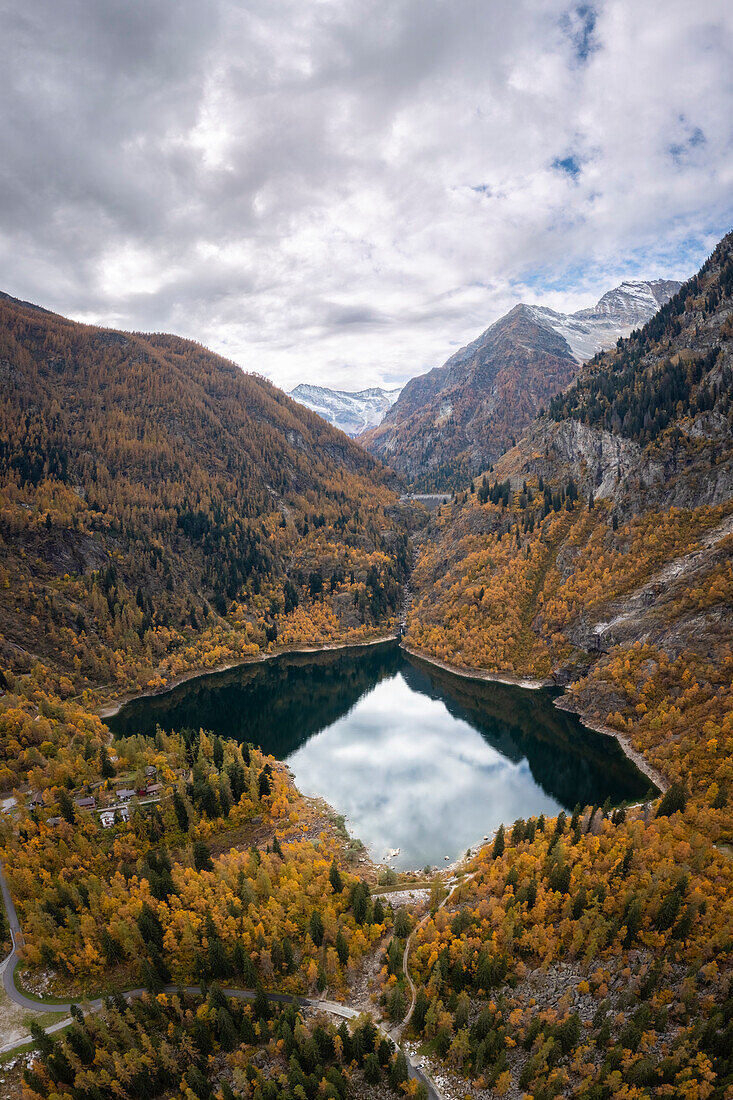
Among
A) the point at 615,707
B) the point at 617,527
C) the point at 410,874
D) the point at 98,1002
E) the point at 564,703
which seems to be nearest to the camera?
the point at 98,1002

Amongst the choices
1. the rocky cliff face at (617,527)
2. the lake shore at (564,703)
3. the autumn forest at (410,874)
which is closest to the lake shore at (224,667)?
→ the autumn forest at (410,874)

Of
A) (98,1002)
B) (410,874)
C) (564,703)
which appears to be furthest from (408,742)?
(98,1002)

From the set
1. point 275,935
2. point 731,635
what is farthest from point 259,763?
point 731,635

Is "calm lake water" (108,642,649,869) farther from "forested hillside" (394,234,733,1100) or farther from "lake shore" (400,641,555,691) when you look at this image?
"forested hillside" (394,234,733,1100)

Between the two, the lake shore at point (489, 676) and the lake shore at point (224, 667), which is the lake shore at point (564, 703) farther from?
the lake shore at point (224, 667)

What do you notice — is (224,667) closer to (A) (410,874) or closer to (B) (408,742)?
(B) (408,742)

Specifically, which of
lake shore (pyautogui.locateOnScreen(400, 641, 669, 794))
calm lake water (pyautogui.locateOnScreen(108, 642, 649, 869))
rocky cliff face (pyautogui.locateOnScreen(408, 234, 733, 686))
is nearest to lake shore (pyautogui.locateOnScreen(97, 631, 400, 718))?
calm lake water (pyautogui.locateOnScreen(108, 642, 649, 869))
